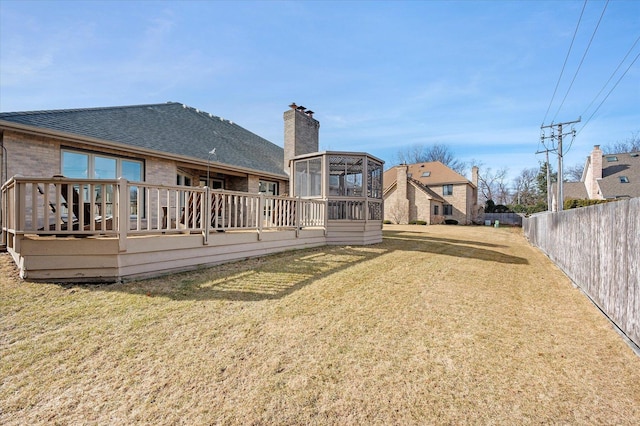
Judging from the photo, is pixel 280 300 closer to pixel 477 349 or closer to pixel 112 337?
pixel 112 337

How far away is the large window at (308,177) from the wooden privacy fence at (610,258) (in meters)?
7.17

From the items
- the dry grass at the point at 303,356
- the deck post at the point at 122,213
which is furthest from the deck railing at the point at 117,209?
the dry grass at the point at 303,356

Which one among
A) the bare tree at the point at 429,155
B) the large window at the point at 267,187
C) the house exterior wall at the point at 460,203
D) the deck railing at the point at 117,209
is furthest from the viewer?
the bare tree at the point at 429,155

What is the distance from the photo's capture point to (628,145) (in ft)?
133

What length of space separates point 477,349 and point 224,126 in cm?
1502

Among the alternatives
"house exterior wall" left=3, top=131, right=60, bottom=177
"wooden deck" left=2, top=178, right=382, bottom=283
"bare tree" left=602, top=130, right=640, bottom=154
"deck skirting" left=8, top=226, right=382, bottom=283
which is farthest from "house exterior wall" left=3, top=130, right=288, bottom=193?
"bare tree" left=602, top=130, right=640, bottom=154

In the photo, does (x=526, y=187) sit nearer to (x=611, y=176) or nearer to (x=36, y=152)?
(x=611, y=176)

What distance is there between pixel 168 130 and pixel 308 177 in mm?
5649

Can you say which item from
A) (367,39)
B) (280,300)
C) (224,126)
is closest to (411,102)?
(367,39)

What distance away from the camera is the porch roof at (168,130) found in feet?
24.5

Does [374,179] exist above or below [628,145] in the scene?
below

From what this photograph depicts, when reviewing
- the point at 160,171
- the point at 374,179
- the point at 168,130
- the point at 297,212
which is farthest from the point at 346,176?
the point at 168,130

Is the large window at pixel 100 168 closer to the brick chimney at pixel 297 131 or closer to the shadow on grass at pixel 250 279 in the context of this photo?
the shadow on grass at pixel 250 279

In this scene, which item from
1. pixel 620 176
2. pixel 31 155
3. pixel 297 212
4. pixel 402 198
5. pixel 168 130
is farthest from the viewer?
pixel 620 176
